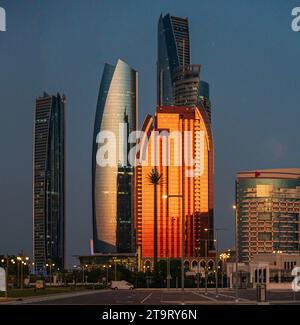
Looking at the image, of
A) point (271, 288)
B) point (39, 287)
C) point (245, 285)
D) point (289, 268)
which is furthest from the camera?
point (289, 268)

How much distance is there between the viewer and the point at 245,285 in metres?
111

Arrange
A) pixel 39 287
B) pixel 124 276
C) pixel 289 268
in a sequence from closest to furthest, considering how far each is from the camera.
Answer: pixel 39 287, pixel 124 276, pixel 289 268
